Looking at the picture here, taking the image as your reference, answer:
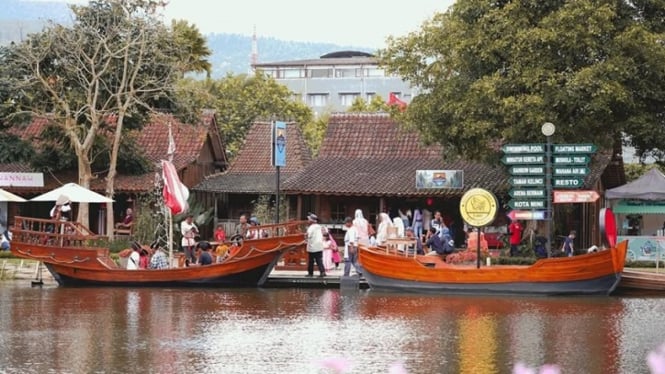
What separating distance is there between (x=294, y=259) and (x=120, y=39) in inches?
532

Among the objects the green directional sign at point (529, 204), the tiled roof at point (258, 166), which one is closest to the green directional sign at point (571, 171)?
the green directional sign at point (529, 204)

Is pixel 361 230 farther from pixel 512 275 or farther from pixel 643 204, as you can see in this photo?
pixel 643 204

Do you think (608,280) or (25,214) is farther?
(25,214)

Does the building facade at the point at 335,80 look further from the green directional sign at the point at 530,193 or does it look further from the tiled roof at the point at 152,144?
the green directional sign at the point at 530,193

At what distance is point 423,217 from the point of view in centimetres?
3997

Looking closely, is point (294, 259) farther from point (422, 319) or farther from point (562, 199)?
point (422, 319)

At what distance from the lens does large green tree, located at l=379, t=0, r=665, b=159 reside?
31.2 m

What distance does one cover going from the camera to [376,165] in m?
42.6

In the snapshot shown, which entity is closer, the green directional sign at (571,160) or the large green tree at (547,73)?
the green directional sign at (571,160)

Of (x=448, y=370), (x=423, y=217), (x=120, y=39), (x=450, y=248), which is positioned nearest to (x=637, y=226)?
(x=423, y=217)

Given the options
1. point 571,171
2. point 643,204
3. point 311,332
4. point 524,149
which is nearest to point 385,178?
point 643,204

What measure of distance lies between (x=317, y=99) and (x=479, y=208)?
285ft

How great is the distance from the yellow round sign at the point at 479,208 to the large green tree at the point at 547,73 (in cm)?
575

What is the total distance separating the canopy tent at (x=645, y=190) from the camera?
3384cm
